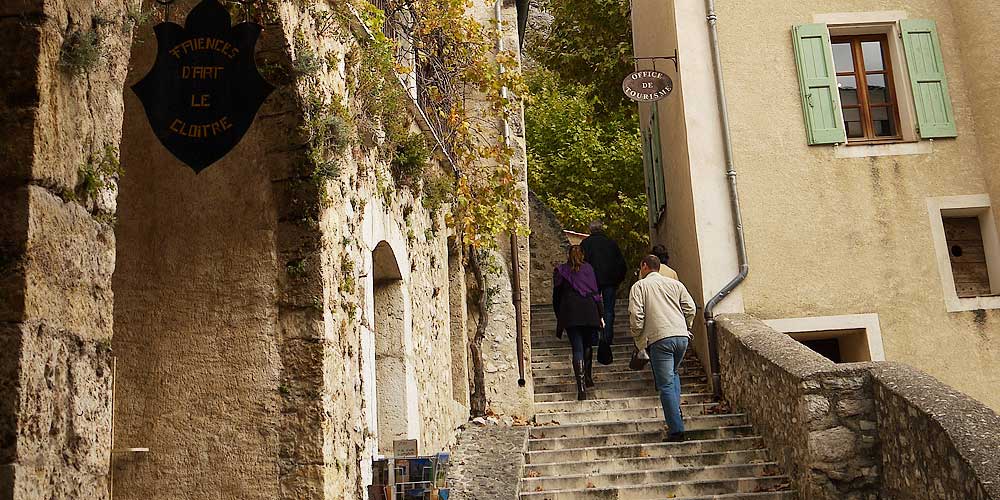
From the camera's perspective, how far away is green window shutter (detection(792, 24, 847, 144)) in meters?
11.4

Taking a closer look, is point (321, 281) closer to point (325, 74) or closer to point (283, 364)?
point (283, 364)

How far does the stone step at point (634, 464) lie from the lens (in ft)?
29.3

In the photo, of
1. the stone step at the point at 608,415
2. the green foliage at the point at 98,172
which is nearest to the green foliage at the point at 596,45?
the stone step at the point at 608,415

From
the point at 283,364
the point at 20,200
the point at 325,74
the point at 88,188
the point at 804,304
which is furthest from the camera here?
the point at 804,304

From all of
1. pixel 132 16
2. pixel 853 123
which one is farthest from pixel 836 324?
pixel 132 16

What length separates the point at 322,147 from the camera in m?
5.45

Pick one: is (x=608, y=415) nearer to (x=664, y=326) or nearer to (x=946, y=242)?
(x=664, y=326)

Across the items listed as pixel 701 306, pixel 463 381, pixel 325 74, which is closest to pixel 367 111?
pixel 325 74

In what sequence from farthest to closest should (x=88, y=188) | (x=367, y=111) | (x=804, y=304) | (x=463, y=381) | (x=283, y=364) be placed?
(x=804, y=304) < (x=463, y=381) < (x=367, y=111) < (x=283, y=364) < (x=88, y=188)

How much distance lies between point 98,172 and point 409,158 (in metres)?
4.89

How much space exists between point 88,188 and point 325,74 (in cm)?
278

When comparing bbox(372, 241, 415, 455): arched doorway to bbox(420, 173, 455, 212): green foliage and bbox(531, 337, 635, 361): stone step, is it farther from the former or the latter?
bbox(531, 337, 635, 361): stone step

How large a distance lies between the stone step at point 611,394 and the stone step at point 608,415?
402 mm

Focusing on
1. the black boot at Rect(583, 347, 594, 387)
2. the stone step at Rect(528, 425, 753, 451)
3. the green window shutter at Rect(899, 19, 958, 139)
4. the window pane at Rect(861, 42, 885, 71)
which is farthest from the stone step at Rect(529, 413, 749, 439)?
the window pane at Rect(861, 42, 885, 71)
